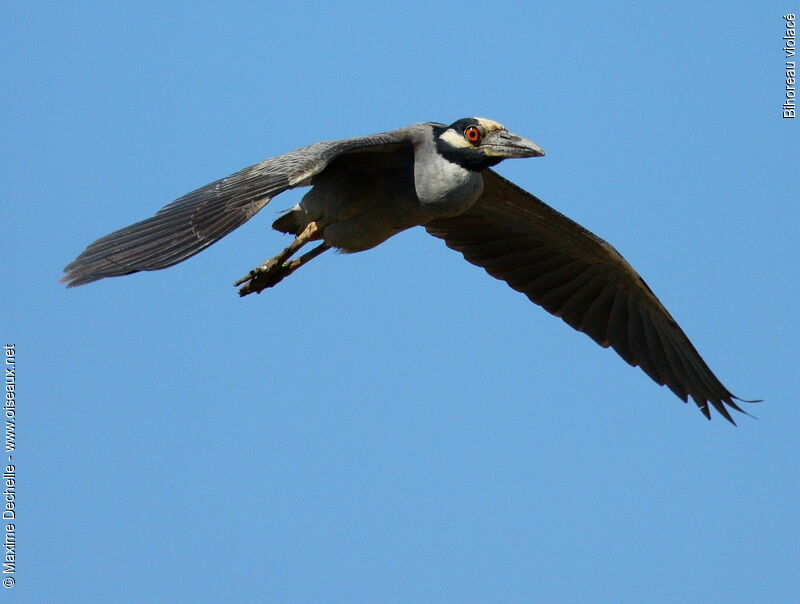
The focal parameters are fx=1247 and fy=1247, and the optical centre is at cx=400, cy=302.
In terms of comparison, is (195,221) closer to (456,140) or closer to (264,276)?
(264,276)

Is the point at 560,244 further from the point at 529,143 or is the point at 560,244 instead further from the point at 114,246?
the point at 114,246

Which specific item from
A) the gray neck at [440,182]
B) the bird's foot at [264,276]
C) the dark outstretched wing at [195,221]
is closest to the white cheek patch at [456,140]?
the gray neck at [440,182]

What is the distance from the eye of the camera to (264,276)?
488 inches

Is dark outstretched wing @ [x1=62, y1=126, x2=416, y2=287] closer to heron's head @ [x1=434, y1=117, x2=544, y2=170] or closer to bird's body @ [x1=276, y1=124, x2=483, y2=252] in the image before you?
bird's body @ [x1=276, y1=124, x2=483, y2=252]

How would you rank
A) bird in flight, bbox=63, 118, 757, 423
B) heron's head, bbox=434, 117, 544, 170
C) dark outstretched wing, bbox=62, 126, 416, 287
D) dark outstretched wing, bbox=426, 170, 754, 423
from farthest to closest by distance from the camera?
dark outstretched wing, bbox=426, 170, 754, 423 → heron's head, bbox=434, 117, 544, 170 → bird in flight, bbox=63, 118, 757, 423 → dark outstretched wing, bbox=62, 126, 416, 287

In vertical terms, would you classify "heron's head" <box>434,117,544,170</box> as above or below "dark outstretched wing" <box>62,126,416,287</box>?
above

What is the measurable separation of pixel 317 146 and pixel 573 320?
17.4 ft

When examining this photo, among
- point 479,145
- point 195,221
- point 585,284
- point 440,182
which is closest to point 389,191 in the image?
point 440,182

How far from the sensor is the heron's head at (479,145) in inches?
469

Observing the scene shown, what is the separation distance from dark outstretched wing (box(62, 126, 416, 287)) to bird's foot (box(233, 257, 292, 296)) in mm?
1219

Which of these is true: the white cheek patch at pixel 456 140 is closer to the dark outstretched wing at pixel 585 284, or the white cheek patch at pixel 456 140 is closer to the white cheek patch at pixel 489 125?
the white cheek patch at pixel 489 125

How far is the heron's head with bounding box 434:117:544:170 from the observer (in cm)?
1192

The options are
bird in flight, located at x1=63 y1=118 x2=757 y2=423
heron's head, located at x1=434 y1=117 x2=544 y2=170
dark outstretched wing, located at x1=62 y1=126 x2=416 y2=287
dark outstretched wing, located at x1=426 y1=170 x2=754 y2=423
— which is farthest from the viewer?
dark outstretched wing, located at x1=426 y1=170 x2=754 y2=423

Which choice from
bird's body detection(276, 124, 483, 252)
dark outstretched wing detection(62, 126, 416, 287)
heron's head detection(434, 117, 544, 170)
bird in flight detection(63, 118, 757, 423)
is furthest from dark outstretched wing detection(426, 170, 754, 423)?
dark outstretched wing detection(62, 126, 416, 287)
